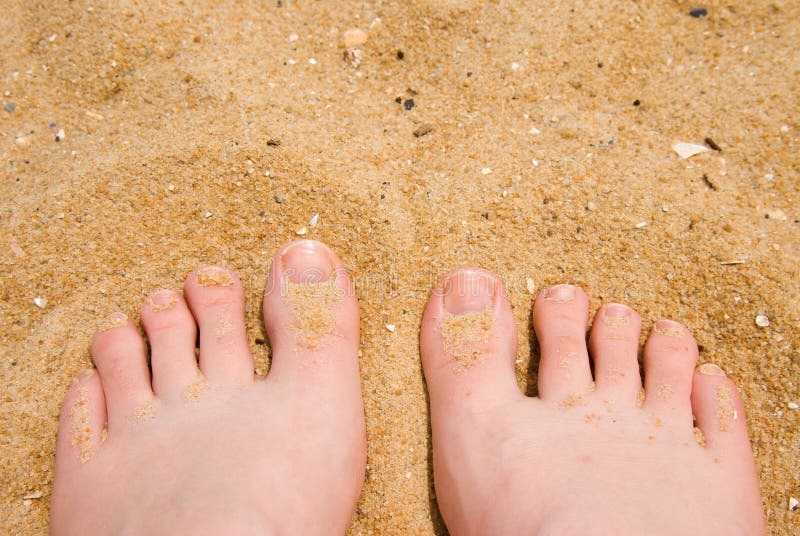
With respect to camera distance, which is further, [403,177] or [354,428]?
[403,177]

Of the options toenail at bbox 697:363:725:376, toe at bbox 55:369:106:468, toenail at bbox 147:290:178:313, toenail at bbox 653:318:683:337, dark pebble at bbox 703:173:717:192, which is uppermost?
dark pebble at bbox 703:173:717:192

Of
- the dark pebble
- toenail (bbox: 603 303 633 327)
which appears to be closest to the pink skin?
toenail (bbox: 603 303 633 327)

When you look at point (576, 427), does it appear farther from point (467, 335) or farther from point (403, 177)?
point (403, 177)

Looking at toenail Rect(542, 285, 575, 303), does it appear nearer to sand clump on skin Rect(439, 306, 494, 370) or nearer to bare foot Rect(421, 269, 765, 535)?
bare foot Rect(421, 269, 765, 535)

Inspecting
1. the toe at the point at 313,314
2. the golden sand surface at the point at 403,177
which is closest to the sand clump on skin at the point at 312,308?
the toe at the point at 313,314

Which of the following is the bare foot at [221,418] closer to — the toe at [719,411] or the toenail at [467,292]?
the toenail at [467,292]

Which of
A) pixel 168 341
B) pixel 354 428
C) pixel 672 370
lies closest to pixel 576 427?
pixel 672 370

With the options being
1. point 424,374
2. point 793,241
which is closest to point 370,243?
point 424,374
